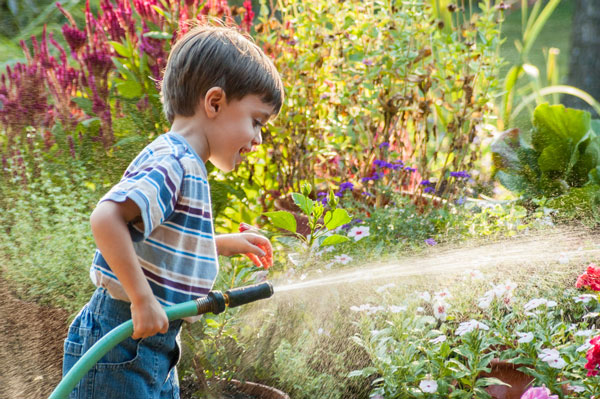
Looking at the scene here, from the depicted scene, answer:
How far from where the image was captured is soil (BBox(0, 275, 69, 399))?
2607mm

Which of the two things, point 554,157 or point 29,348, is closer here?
point 29,348

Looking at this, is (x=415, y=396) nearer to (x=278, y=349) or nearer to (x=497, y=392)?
(x=497, y=392)

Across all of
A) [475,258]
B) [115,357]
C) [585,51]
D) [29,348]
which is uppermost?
[115,357]

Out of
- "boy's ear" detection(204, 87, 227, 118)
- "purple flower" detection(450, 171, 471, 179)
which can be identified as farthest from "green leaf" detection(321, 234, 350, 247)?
"purple flower" detection(450, 171, 471, 179)

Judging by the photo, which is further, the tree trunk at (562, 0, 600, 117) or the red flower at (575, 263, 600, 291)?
the tree trunk at (562, 0, 600, 117)

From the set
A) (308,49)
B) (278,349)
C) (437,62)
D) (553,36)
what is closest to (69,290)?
(278,349)

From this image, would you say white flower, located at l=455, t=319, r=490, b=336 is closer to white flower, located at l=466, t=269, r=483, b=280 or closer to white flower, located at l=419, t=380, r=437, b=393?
white flower, located at l=419, t=380, r=437, b=393

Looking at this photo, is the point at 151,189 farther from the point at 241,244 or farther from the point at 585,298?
the point at 585,298

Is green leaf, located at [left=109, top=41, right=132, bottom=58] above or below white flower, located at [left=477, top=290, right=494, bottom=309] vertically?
above

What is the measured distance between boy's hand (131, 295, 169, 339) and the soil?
1.31 m

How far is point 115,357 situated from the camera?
1.52 meters

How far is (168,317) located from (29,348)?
151 cm

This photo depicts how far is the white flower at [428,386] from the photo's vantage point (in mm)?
1987

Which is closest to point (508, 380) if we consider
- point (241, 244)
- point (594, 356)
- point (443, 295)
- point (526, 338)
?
point (526, 338)
